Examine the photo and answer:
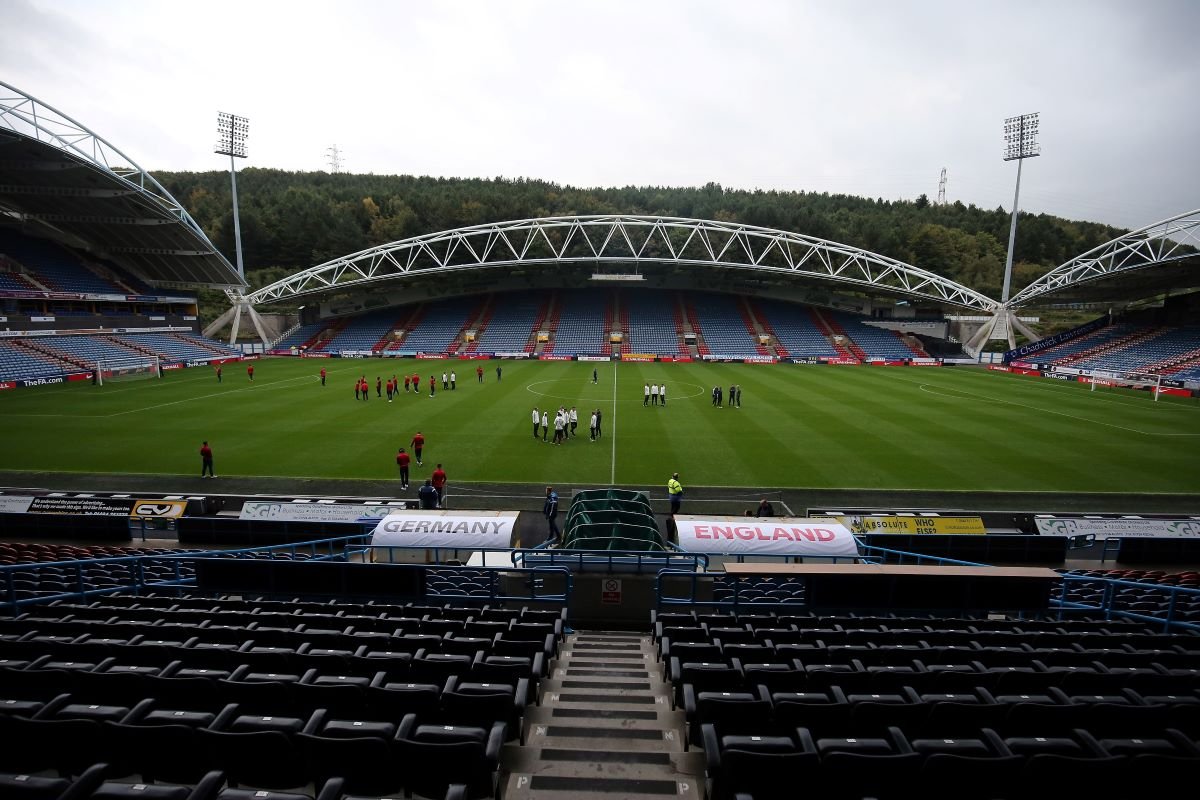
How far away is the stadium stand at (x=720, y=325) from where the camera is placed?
59875mm

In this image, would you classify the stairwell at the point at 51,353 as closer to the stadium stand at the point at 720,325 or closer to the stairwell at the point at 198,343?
the stairwell at the point at 198,343

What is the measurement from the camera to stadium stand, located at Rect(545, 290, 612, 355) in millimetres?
59688

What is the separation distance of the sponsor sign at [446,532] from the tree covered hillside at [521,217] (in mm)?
83180

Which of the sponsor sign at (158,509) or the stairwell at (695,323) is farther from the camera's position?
the stairwell at (695,323)

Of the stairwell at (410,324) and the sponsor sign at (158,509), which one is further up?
the stairwell at (410,324)

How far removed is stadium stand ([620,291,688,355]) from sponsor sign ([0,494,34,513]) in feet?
163

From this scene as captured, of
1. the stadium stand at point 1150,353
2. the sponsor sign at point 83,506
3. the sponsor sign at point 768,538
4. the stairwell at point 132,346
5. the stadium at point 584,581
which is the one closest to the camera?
the stadium at point 584,581

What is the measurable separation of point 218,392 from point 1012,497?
1500 inches

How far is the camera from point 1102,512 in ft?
51.5

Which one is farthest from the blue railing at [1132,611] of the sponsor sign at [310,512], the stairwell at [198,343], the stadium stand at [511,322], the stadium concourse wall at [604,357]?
the stairwell at [198,343]

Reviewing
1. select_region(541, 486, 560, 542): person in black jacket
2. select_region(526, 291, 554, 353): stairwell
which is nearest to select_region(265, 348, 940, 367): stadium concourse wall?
select_region(526, 291, 554, 353): stairwell

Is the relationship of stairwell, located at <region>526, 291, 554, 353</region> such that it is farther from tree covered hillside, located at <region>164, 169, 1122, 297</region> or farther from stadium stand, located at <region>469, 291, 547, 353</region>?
tree covered hillside, located at <region>164, 169, 1122, 297</region>

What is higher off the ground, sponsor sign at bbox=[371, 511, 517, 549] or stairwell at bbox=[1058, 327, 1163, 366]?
stairwell at bbox=[1058, 327, 1163, 366]

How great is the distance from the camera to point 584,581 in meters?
8.38
